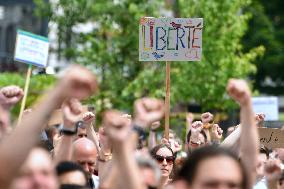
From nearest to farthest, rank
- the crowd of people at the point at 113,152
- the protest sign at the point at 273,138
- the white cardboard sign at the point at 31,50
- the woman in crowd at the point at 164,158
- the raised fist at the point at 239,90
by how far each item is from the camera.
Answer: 1. the crowd of people at the point at 113,152
2. the raised fist at the point at 239,90
3. the woman in crowd at the point at 164,158
4. the protest sign at the point at 273,138
5. the white cardboard sign at the point at 31,50

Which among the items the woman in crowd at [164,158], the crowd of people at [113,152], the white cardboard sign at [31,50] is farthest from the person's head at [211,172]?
the white cardboard sign at [31,50]

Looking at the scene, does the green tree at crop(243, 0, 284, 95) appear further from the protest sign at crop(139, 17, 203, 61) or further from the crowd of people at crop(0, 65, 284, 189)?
the crowd of people at crop(0, 65, 284, 189)

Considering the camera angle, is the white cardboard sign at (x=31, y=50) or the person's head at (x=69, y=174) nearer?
the person's head at (x=69, y=174)

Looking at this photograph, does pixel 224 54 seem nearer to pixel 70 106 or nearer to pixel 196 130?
pixel 196 130

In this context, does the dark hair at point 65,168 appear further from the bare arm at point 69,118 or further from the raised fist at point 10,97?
the raised fist at point 10,97

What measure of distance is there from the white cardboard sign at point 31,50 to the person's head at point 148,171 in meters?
7.18

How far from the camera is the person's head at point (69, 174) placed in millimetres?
6070

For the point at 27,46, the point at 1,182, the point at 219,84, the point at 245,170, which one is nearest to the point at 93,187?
the point at 245,170

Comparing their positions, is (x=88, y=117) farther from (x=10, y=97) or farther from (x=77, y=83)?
(x=77, y=83)

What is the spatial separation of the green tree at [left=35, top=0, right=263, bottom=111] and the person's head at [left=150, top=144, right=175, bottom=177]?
1555cm

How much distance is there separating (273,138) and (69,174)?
205 inches

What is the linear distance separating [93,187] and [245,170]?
301 centimetres

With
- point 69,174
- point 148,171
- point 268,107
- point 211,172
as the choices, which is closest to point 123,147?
point 211,172

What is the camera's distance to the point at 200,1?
26016 mm
